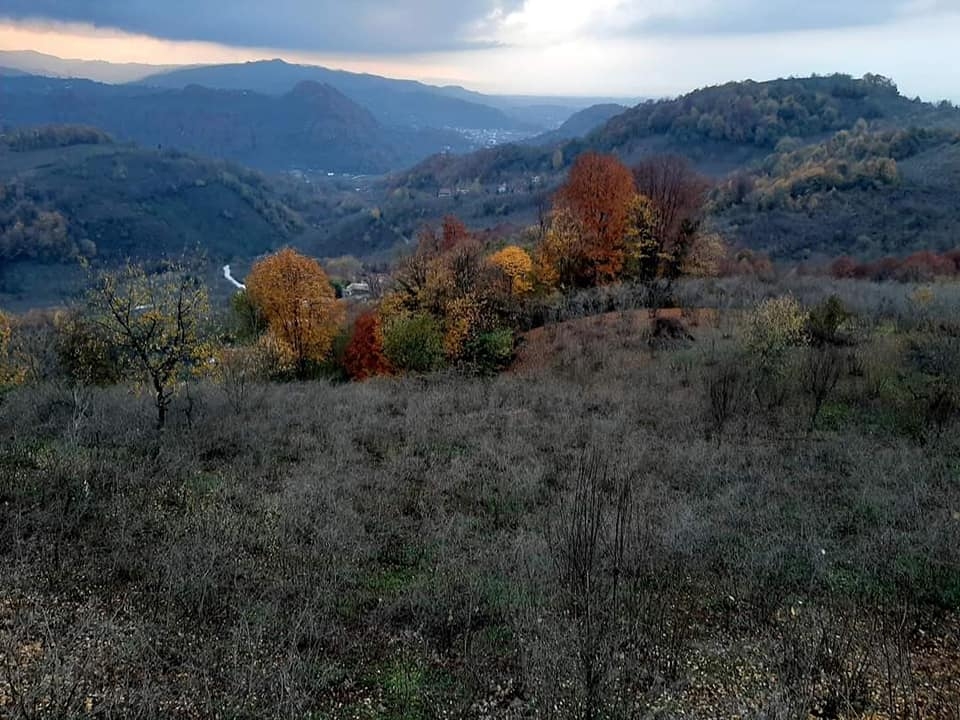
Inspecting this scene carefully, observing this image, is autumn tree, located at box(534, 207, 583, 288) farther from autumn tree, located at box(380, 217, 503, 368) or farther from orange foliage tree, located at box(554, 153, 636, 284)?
autumn tree, located at box(380, 217, 503, 368)

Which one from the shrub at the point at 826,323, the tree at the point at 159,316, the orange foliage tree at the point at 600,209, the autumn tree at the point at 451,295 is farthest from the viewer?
the orange foliage tree at the point at 600,209

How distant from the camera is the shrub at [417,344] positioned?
82.1 feet

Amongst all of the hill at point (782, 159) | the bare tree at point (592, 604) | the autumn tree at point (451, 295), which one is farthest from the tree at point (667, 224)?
the hill at point (782, 159)

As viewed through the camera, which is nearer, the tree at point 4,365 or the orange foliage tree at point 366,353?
the tree at point 4,365

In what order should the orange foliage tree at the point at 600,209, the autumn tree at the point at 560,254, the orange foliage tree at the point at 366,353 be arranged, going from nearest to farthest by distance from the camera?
the orange foliage tree at the point at 366,353 < the orange foliage tree at the point at 600,209 < the autumn tree at the point at 560,254

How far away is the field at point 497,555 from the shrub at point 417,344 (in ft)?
26.0

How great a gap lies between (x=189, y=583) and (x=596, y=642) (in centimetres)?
504

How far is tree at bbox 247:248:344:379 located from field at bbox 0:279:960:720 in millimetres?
10462

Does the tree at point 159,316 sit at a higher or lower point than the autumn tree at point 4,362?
higher

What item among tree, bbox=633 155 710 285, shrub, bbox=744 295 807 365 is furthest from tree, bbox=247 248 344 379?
shrub, bbox=744 295 807 365

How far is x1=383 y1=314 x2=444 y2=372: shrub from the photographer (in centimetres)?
2502

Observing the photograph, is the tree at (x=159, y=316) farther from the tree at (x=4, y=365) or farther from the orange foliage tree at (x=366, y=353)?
the orange foliage tree at (x=366, y=353)

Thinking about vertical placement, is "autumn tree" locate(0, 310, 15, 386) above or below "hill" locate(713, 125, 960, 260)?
below

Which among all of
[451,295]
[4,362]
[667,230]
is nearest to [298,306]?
[451,295]
